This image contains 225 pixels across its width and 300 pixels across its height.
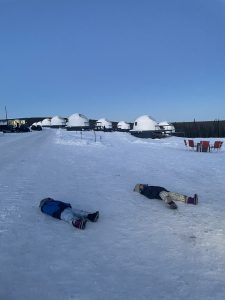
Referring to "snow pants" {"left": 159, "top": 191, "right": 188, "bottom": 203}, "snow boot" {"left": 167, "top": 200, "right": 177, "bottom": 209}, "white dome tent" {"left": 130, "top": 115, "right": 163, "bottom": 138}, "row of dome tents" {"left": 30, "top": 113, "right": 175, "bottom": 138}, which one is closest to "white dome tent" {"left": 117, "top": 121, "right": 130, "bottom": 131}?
"row of dome tents" {"left": 30, "top": 113, "right": 175, "bottom": 138}

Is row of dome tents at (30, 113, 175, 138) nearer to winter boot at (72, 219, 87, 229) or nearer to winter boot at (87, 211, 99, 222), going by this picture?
winter boot at (87, 211, 99, 222)

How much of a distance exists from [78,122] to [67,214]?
76.1 metres

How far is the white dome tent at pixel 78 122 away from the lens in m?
81.2

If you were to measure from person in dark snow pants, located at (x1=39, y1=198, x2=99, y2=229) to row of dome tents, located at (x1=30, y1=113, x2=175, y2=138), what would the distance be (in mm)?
41331

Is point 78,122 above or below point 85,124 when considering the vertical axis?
above

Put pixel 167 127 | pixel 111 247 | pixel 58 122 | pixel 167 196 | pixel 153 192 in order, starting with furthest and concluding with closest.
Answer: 1. pixel 58 122
2. pixel 167 127
3. pixel 153 192
4. pixel 167 196
5. pixel 111 247

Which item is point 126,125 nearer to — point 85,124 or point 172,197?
point 85,124

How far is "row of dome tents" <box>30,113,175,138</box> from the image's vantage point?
2219 inches

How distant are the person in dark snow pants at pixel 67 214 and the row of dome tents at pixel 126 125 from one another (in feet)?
136

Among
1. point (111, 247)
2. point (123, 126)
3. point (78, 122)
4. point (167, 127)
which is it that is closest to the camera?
point (111, 247)

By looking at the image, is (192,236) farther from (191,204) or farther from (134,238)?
(191,204)

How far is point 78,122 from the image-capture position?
81500 millimetres

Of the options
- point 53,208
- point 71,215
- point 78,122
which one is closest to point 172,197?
point 71,215

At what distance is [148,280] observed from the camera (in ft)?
13.5
